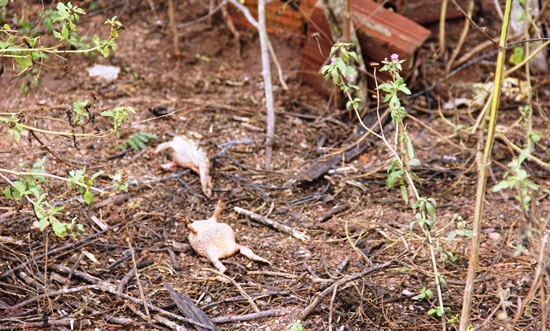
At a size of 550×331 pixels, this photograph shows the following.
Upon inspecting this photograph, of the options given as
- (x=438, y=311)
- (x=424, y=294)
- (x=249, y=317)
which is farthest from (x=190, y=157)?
(x=438, y=311)

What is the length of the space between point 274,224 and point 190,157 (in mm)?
839

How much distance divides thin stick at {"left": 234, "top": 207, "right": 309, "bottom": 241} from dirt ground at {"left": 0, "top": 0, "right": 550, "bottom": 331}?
4 cm

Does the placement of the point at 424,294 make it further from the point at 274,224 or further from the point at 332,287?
the point at 274,224

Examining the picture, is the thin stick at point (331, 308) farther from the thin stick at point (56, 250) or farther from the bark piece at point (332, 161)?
the thin stick at point (56, 250)

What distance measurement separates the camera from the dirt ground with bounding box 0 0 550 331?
307 centimetres

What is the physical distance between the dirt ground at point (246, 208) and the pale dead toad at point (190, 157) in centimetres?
9

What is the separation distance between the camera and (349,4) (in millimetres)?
4625

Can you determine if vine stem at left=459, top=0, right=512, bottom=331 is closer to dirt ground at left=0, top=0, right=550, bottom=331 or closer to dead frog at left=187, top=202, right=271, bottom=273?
dirt ground at left=0, top=0, right=550, bottom=331

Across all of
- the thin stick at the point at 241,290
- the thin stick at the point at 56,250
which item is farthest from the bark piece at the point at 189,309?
the thin stick at the point at 56,250

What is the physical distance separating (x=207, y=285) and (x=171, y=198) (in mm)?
917

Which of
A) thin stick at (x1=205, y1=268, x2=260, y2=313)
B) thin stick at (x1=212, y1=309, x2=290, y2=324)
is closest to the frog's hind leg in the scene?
thin stick at (x1=205, y1=268, x2=260, y2=313)

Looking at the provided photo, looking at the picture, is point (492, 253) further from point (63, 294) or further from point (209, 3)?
point (209, 3)

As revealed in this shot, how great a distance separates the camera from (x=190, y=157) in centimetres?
421

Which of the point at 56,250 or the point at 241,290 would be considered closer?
the point at 241,290
